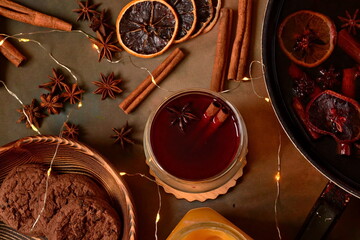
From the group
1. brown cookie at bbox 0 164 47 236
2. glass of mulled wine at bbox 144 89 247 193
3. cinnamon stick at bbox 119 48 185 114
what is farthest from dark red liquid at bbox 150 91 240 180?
brown cookie at bbox 0 164 47 236

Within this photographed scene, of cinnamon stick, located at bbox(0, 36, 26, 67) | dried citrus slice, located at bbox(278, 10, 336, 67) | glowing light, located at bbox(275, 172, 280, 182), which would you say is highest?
dried citrus slice, located at bbox(278, 10, 336, 67)

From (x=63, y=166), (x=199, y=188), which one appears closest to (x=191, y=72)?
(x=199, y=188)

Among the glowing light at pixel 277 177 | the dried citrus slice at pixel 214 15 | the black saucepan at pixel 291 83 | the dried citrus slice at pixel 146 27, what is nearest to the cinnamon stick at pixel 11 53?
the dried citrus slice at pixel 146 27

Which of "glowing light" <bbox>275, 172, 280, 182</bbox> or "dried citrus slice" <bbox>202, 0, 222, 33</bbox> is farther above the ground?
"dried citrus slice" <bbox>202, 0, 222, 33</bbox>

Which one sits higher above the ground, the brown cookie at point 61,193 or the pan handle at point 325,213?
the pan handle at point 325,213

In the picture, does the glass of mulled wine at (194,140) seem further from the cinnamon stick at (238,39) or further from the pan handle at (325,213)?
the pan handle at (325,213)

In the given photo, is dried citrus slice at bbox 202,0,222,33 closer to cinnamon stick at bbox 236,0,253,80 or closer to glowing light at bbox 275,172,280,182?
cinnamon stick at bbox 236,0,253,80
